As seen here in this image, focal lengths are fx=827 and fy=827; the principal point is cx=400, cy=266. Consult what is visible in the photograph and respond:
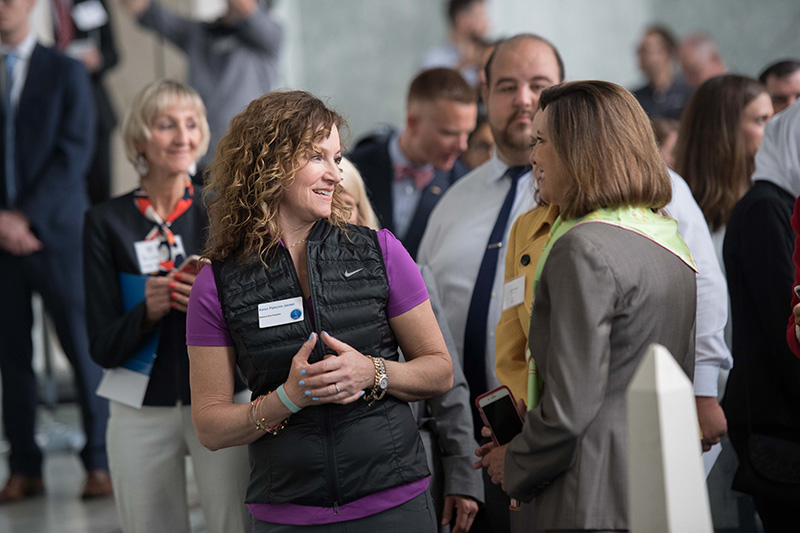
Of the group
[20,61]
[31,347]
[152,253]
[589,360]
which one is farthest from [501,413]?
[20,61]

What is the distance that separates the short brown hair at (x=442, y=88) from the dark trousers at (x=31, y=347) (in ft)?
7.15

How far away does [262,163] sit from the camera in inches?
70.0

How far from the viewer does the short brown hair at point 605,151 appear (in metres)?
1.66

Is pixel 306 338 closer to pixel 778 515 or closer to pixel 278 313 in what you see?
pixel 278 313

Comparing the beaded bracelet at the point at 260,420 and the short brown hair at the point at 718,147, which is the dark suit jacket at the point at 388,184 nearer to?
the short brown hair at the point at 718,147

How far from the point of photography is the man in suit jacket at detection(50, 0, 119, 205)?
20.8 ft

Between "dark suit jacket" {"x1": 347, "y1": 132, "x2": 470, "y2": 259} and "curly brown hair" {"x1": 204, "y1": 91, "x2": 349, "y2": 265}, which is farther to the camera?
"dark suit jacket" {"x1": 347, "y1": 132, "x2": 470, "y2": 259}

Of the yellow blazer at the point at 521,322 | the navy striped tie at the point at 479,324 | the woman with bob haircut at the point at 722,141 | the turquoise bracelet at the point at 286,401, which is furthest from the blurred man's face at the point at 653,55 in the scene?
the turquoise bracelet at the point at 286,401

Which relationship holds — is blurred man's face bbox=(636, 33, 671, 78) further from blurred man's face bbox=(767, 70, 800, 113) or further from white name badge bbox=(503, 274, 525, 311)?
white name badge bbox=(503, 274, 525, 311)

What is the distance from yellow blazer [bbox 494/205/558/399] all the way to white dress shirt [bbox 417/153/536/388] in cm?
47

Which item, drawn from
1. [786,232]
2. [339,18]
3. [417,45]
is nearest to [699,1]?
[417,45]

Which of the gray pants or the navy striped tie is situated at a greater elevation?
the navy striped tie

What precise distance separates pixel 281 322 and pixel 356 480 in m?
0.36

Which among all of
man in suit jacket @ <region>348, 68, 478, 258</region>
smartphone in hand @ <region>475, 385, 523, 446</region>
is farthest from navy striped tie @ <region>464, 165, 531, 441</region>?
man in suit jacket @ <region>348, 68, 478, 258</region>
